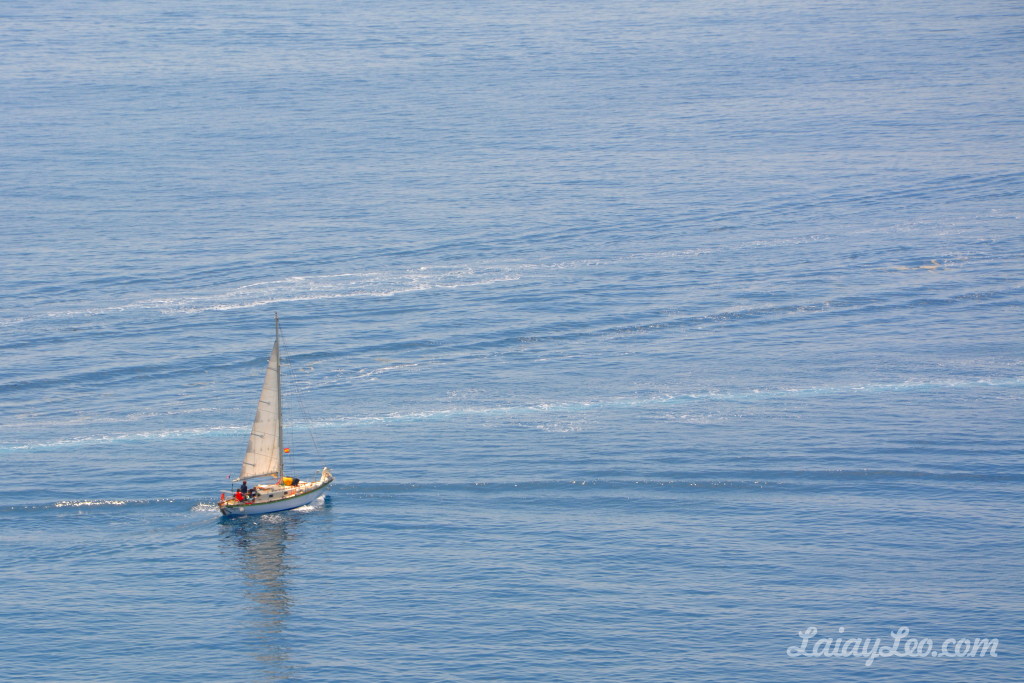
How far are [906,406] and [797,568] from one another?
4708cm

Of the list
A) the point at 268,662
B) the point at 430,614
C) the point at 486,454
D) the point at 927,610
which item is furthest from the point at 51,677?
the point at 927,610

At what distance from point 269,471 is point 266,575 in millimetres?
17202

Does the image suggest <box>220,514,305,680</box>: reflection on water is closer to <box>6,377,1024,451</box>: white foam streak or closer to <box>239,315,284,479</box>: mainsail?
<box>239,315,284,479</box>: mainsail

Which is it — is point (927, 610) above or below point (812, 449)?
below

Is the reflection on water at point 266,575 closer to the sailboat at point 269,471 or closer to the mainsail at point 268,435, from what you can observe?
the sailboat at point 269,471

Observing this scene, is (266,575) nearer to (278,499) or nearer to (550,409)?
(278,499)

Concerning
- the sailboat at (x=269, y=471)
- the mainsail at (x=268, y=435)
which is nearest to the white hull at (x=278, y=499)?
the sailboat at (x=269, y=471)

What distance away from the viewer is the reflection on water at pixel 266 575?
124 meters

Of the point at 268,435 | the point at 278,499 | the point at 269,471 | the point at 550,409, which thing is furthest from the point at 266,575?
the point at 550,409

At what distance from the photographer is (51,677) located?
120812 mm

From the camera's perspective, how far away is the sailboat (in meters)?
149

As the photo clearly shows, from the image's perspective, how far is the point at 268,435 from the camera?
5920 inches

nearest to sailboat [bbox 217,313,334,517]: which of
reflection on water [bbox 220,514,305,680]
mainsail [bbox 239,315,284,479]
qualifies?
mainsail [bbox 239,315,284,479]

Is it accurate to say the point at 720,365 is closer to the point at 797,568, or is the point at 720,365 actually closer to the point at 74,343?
the point at 797,568
